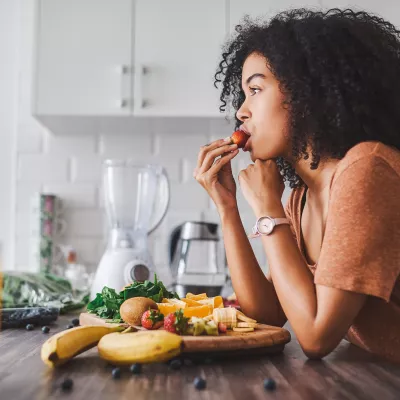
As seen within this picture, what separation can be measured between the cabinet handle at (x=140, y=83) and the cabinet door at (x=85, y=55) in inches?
1.7

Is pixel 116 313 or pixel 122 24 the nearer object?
pixel 116 313

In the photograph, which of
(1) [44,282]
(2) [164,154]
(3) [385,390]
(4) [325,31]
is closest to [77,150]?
(2) [164,154]

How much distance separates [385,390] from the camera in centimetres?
77

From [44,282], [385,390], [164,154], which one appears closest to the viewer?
[385,390]

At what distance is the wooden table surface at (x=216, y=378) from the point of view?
0.74m

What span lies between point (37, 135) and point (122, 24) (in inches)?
28.4

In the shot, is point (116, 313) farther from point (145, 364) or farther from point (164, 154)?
point (164, 154)

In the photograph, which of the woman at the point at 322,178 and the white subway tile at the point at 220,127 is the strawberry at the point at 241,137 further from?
the white subway tile at the point at 220,127

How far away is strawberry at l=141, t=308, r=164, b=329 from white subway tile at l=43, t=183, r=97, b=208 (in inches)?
77.8

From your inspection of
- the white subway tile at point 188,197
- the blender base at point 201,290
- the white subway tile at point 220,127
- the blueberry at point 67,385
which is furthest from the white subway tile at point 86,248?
the blueberry at point 67,385

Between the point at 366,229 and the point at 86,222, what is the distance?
215cm

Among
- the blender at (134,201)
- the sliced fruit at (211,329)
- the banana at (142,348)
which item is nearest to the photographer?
the banana at (142,348)

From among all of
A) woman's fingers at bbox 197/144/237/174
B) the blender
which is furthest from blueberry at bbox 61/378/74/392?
the blender

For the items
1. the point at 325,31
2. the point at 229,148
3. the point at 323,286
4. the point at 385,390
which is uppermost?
the point at 325,31
